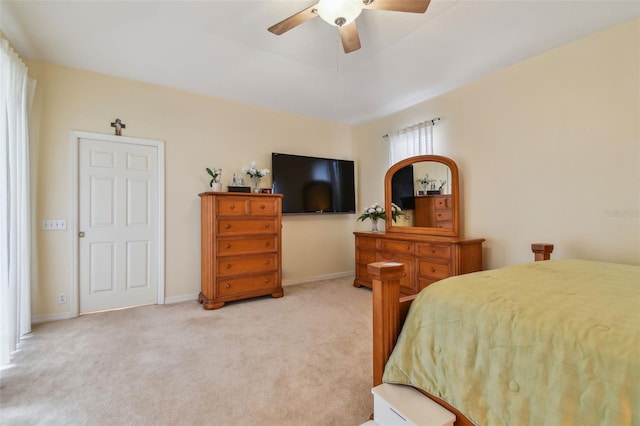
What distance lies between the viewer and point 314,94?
3.91 metres

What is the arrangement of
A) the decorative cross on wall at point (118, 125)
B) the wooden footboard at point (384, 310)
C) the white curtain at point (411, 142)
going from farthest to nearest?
1. the white curtain at point (411, 142)
2. the decorative cross on wall at point (118, 125)
3. the wooden footboard at point (384, 310)

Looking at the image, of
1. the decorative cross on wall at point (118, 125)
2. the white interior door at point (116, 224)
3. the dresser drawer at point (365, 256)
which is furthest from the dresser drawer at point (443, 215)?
the decorative cross on wall at point (118, 125)

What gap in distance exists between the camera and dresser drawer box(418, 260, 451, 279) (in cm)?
321

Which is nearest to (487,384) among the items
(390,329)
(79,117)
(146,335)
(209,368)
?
(390,329)

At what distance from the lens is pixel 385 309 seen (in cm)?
139

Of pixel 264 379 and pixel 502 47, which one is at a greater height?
pixel 502 47

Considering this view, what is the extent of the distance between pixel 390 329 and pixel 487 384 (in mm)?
444

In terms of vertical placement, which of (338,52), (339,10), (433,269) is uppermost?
(338,52)

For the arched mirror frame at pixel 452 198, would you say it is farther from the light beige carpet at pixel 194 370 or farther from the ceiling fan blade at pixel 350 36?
the ceiling fan blade at pixel 350 36

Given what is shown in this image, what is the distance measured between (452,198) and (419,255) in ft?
2.69

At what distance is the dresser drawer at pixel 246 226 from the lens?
351 cm

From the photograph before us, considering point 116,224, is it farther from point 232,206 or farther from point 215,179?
point 232,206

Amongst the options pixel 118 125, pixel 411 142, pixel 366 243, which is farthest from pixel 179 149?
pixel 411 142

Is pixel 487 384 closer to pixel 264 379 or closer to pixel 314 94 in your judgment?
pixel 264 379
